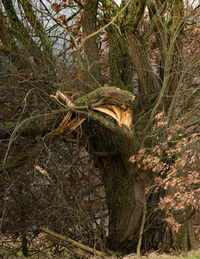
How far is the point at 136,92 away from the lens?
340 inches

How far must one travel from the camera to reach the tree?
262 inches

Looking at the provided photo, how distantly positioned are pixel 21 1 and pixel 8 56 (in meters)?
1.52

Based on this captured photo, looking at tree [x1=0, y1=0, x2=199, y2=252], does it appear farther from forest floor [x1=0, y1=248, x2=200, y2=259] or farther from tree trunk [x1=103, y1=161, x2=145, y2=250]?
forest floor [x1=0, y1=248, x2=200, y2=259]

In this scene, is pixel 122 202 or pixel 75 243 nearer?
pixel 75 243

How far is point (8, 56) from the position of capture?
645cm

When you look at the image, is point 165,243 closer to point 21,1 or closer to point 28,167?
point 28,167

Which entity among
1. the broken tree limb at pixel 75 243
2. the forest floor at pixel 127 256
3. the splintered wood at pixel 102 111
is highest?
the splintered wood at pixel 102 111

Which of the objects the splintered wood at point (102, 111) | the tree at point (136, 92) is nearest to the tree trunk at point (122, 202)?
the tree at point (136, 92)

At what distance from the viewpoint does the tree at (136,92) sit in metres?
6.66

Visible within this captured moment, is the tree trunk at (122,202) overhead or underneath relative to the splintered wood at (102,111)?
underneath

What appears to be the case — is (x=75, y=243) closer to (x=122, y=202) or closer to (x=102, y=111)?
(x=122, y=202)

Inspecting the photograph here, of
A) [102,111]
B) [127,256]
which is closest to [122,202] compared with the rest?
[127,256]

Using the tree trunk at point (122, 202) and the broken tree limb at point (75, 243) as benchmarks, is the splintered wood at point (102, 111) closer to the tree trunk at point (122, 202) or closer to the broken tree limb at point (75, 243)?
the tree trunk at point (122, 202)

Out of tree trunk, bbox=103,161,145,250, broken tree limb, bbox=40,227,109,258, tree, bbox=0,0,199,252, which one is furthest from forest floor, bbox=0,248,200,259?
tree trunk, bbox=103,161,145,250
